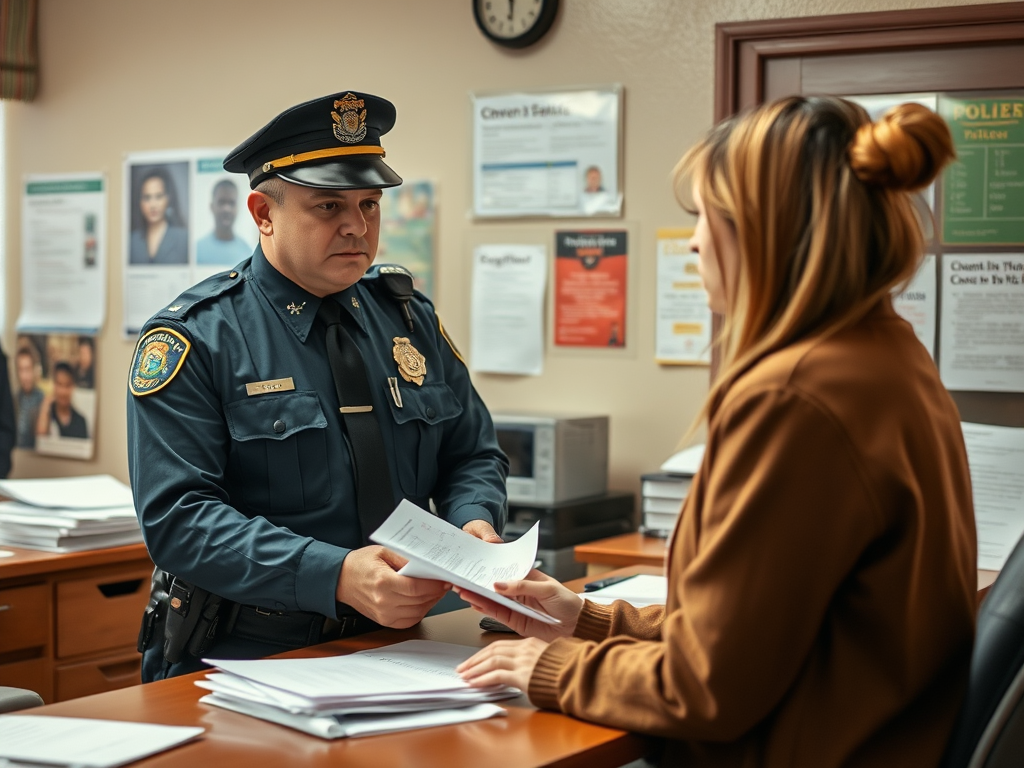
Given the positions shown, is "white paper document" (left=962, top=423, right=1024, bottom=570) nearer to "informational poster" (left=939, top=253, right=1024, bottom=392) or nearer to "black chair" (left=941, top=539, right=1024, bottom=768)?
"informational poster" (left=939, top=253, right=1024, bottom=392)

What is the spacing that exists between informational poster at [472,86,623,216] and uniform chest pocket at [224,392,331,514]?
1749 mm

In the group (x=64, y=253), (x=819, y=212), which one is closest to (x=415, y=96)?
(x=64, y=253)

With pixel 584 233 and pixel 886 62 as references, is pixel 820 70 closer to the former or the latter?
pixel 886 62

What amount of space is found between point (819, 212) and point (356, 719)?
2.44 feet

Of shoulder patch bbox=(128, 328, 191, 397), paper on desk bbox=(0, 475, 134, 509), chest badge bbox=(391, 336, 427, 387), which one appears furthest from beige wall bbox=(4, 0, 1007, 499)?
shoulder patch bbox=(128, 328, 191, 397)

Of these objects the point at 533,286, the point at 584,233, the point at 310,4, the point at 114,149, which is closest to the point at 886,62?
the point at 584,233

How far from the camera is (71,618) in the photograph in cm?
294

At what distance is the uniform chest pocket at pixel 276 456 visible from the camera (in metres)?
1.84

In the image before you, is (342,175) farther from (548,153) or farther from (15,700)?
(548,153)

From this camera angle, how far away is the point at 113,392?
426 cm

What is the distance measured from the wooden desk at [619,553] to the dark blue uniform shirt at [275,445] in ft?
2.40

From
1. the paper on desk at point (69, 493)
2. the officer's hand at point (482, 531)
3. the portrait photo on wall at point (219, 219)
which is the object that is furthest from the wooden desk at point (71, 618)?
the officer's hand at point (482, 531)

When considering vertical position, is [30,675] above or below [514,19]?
below

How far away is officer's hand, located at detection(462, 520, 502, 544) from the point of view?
186 cm
